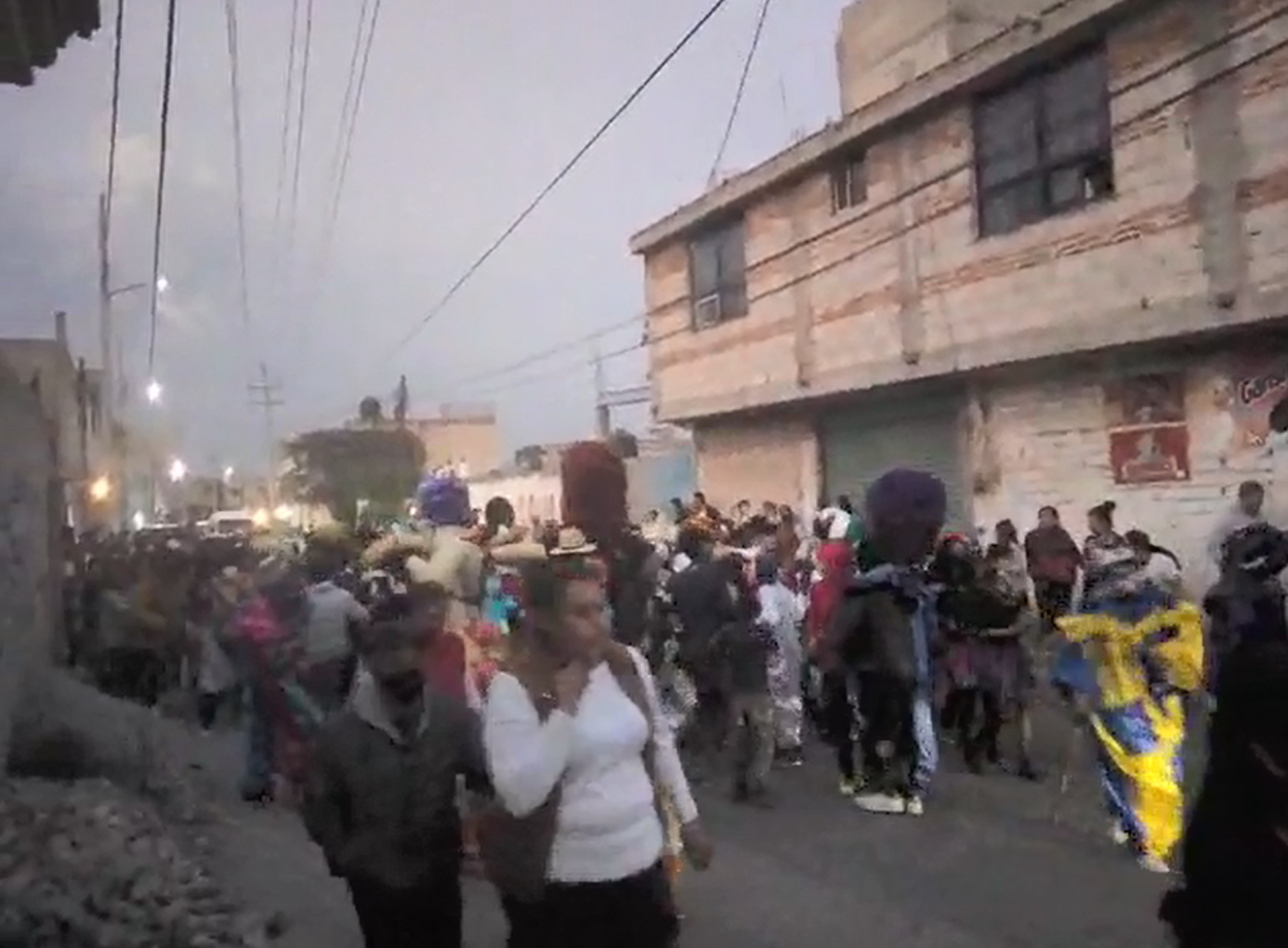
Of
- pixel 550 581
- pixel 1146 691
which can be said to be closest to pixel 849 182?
pixel 1146 691

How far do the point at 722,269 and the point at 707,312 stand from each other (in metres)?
0.86

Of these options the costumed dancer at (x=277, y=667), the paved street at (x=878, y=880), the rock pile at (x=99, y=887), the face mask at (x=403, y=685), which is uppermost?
the face mask at (x=403, y=685)

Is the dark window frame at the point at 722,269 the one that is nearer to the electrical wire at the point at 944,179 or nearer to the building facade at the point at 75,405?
the electrical wire at the point at 944,179

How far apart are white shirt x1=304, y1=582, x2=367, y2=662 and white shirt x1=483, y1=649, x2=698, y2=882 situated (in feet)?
12.1

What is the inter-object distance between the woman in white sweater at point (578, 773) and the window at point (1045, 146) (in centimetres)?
1232

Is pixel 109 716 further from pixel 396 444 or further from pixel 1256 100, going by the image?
pixel 396 444

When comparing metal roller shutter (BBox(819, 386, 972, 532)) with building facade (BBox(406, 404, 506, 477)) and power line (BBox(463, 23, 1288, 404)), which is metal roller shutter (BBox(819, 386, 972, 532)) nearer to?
power line (BBox(463, 23, 1288, 404))

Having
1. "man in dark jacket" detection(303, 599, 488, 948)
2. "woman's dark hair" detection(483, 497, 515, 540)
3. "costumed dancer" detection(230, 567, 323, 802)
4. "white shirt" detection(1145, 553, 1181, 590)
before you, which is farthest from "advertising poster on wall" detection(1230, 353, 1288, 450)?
"man in dark jacket" detection(303, 599, 488, 948)

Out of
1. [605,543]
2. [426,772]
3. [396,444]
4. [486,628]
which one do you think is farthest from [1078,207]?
[396,444]

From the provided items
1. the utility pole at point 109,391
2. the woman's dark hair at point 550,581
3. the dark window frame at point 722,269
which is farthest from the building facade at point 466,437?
the woman's dark hair at point 550,581

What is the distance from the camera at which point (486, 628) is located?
8.42 m

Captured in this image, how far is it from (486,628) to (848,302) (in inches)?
461

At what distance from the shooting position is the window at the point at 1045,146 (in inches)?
586

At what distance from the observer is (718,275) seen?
22.9 metres
